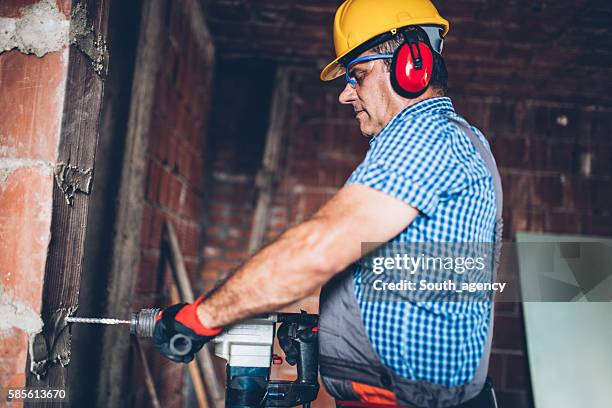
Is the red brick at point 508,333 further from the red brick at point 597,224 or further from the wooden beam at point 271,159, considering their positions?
the wooden beam at point 271,159

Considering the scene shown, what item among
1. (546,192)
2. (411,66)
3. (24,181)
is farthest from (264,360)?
(546,192)

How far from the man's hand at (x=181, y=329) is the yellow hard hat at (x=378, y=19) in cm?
85

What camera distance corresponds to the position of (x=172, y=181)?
2676 mm

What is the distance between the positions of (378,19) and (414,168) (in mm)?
596

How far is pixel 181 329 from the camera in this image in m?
1.17

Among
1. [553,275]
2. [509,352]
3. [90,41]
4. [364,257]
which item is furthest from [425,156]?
[509,352]

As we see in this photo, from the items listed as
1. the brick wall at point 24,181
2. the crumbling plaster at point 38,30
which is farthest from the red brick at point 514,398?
the crumbling plaster at point 38,30

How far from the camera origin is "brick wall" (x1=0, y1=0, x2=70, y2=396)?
42.8 inches

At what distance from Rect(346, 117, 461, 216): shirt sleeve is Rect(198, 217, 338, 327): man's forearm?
153 millimetres

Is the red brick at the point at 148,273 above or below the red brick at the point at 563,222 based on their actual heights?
below

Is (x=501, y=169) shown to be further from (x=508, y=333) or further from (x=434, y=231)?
(x=434, y=231)

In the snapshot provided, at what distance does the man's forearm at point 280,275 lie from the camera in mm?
1037

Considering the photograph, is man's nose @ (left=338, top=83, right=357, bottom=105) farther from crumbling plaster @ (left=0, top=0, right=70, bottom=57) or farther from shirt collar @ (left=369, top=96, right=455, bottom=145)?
crumbling plaster @ (left=0, top=0, right=70, bottom=57)

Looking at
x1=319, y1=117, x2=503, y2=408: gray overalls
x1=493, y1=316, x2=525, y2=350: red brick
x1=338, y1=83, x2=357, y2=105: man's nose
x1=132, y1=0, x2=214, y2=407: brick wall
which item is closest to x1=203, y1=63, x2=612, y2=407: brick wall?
x1=493, y1=316, x2=525, y2=350: red brick
